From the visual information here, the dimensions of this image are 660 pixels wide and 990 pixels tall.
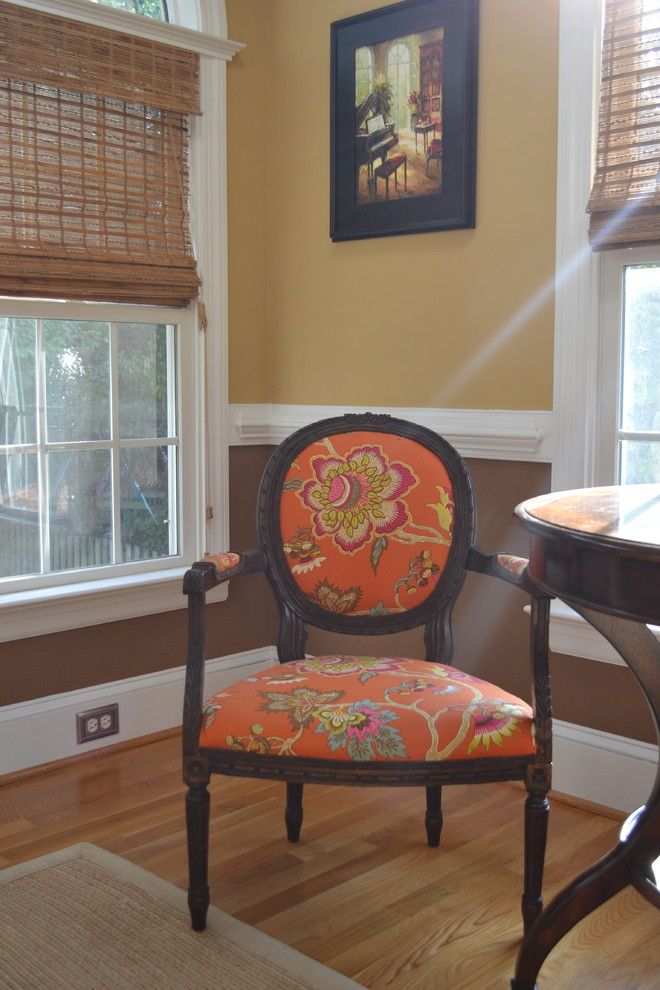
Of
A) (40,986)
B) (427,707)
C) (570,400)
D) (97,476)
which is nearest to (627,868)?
(427,707)

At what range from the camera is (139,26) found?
296cm

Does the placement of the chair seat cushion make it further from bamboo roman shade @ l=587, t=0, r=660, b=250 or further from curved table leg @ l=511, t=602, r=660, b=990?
bamboo roman shade @ l=587, t=0, r=660, b=250

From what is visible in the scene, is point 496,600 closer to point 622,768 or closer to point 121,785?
point 622,768

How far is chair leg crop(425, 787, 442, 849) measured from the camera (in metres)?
2.45

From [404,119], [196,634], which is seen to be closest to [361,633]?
[196,634]

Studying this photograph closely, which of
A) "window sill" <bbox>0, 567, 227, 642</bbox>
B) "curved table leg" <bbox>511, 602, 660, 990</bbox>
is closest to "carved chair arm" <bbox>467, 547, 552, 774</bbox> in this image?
"curved table leg" <bbox>511, 602, 660, 990</bbox>

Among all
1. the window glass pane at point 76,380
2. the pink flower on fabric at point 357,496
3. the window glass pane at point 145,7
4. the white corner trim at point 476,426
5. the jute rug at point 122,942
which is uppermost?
the window glass pane at point 145,7

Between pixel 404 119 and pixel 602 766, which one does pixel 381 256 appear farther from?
pixel 602 766

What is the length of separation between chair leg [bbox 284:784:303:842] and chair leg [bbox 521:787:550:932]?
65 cm

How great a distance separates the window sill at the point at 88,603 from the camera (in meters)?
2.83

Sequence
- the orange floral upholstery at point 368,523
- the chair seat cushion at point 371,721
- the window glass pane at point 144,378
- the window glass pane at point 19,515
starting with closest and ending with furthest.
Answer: the chair seat cushion at point 371,721 < the orange floral upholstery at point 368,523 < the window glass pane at point 19,515 < the window glass pane at point 144,378

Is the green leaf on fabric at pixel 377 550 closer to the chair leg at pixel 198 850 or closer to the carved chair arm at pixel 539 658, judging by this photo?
the carved chair arm at pixel 539 658

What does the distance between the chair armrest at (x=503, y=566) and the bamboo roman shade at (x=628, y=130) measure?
86 centimetres

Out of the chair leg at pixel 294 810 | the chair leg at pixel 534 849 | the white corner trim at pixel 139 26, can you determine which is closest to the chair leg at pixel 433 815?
the chair leg at pixel 294 810
